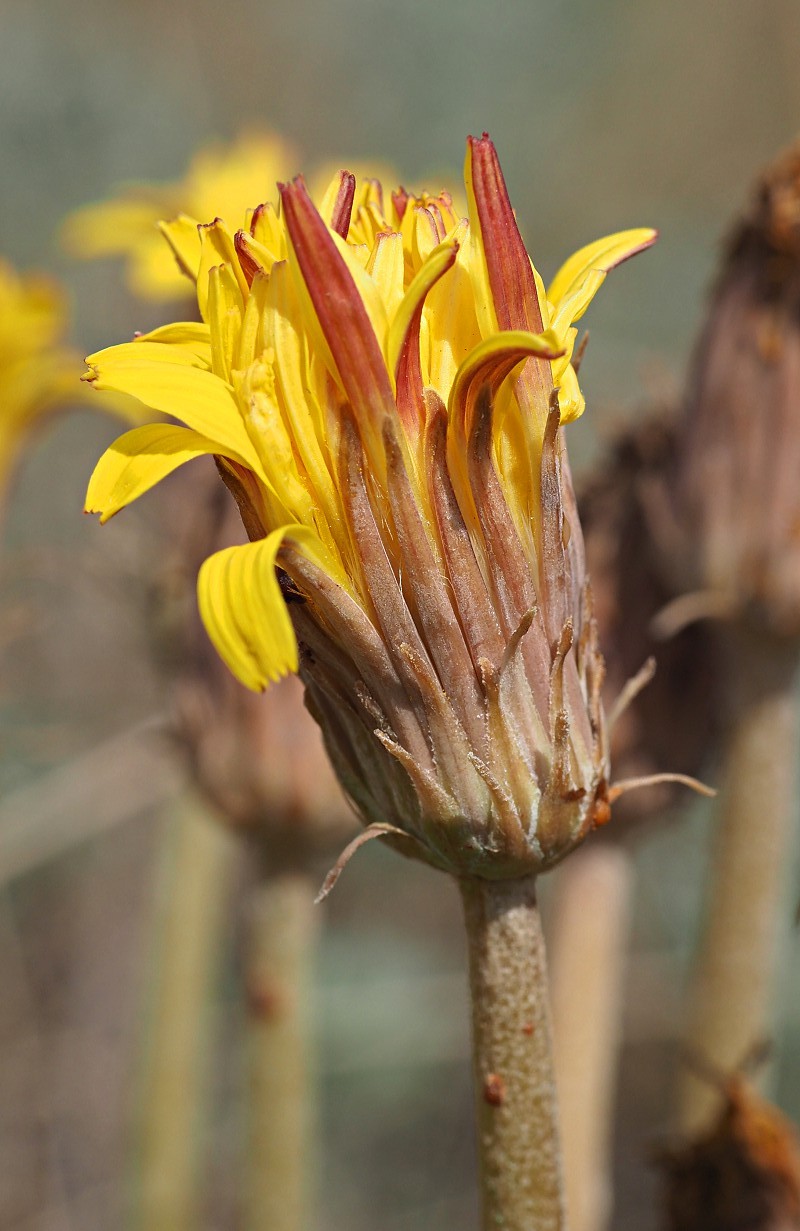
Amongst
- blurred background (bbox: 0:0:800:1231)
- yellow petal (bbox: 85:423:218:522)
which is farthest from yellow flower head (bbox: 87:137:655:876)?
blurred background (bbox: 0:0:800:1231)

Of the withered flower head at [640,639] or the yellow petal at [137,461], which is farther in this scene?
the withered flower head at [640,639]

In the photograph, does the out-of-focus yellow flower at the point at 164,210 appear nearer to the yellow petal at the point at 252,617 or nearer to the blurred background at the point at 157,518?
the blurred background at the point at 157,518

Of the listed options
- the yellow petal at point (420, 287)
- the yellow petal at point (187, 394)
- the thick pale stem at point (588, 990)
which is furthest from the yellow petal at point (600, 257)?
the thick pale stem at point (588, 990)

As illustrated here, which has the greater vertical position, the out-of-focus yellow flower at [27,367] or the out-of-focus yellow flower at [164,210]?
the out-of-focus yellow flower at [164,210]

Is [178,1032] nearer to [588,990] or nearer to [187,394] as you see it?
[588,990]

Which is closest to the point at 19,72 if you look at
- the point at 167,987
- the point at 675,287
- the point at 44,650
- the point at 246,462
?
the point at 44,650

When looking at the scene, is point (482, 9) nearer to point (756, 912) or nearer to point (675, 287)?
point (675, 287)
